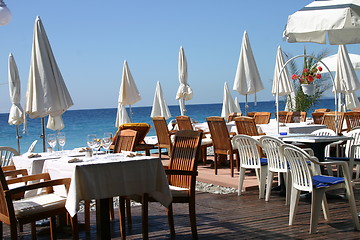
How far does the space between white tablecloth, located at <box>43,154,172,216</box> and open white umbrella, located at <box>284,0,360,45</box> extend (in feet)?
7.67

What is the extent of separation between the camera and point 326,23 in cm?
593

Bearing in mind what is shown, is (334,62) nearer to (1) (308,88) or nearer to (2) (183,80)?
(2) (183,80)

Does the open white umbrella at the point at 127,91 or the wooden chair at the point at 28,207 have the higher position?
Result: the open white umbrella at the point at 127,91

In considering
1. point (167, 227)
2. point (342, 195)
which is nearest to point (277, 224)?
point (167, 227)

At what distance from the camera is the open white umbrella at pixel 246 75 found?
1293 cm

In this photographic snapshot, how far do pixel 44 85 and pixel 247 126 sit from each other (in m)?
3.39

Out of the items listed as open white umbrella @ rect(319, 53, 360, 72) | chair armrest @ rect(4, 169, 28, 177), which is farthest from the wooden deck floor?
open white umbrella @ rect(319, 53, 360, 72)

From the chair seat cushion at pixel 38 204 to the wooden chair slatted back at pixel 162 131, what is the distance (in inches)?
217

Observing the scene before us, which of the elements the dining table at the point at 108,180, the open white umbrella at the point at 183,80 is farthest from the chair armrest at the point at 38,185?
the open white umbrella at the point at 183,80

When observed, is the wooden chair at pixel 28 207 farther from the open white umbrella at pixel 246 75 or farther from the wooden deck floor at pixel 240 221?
the open white umbrella at pixel 246 75

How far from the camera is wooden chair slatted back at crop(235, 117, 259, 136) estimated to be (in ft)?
29.4

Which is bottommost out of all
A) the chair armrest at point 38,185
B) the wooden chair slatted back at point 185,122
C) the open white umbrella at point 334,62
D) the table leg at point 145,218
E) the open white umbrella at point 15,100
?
the table leg at point 145,218

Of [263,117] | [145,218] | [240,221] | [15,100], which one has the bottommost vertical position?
[240,221]

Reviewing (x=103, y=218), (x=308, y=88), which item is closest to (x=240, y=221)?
(x=103, y=218)
